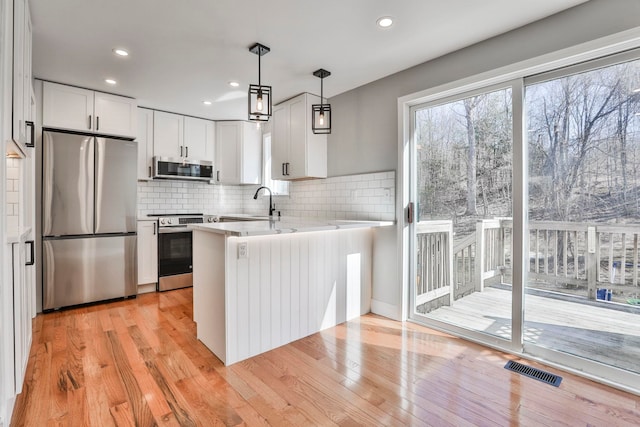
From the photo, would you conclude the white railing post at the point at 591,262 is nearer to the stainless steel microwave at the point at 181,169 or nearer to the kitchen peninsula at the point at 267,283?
the kitchen peninsula at the point at 267,283

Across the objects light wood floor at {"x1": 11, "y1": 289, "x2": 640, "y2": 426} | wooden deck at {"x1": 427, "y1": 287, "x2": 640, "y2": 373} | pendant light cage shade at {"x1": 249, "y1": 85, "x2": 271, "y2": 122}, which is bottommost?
light wood floor at {"x1": 11, "y1": 289, "x2": 640, "y2": 426}

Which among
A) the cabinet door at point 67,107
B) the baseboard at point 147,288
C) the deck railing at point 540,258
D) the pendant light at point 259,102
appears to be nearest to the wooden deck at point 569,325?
the deck railing at point 540,258

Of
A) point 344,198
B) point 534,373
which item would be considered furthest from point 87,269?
point 534,373

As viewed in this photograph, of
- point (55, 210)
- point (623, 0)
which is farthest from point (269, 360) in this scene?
point (623, 0)

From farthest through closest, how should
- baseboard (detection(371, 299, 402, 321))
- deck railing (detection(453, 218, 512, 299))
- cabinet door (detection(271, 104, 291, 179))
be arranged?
1. cabinet door (detection(271, 104, 291, 179))
2. baseboard (detection(371, 299, 402, 321))
3. deck railing (detection(453, 218, 512, 299))

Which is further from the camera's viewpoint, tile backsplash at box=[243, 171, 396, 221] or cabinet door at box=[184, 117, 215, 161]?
cabinet door at box=[184, 117, 215, 161]

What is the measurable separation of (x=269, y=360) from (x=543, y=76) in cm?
291

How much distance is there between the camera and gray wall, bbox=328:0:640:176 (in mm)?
2016

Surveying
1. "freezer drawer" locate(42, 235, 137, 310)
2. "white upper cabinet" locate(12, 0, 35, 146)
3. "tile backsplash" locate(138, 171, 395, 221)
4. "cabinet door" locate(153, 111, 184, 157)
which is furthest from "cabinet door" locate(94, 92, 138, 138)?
"white upper cabinet" locate(12, 0, 35, 146)

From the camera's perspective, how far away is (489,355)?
8.05 feet

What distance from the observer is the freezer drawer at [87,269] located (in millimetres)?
3365

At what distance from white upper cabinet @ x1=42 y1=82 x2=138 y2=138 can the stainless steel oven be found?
47.4 inches

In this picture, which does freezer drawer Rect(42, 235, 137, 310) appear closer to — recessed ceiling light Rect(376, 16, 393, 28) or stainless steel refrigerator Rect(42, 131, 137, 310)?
stainless steel refrigerator Rect(42, 131, 137, 310)

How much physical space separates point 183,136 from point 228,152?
0.67m
